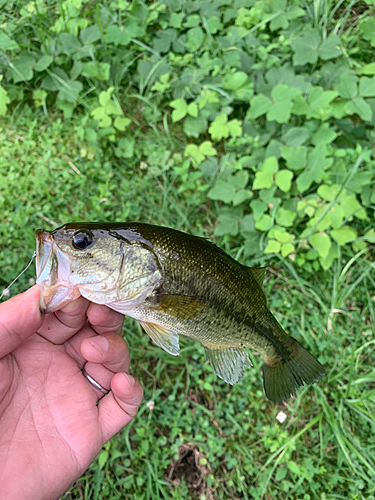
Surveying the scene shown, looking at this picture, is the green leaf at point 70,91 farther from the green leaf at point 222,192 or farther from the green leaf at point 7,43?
the green leaf at point 222,192

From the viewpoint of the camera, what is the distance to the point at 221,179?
302 cm

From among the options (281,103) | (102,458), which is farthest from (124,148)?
(102,458)

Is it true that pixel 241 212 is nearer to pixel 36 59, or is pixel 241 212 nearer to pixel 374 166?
pixel 374 166

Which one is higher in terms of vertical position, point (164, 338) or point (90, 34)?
point (90, 34)

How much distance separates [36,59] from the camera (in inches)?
124

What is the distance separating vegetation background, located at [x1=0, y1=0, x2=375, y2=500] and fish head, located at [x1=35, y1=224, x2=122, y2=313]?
1.31m

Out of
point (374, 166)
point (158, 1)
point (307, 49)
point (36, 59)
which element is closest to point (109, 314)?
point (374, 166)

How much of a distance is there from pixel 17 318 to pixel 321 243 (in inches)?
91.9

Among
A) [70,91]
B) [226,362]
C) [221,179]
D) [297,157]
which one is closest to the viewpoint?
[226,362]

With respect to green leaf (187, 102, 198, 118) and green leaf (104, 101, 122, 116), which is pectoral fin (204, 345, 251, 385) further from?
green leaf (104, 101, 122, 116)

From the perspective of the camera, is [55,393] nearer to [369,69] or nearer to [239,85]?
[239,85]

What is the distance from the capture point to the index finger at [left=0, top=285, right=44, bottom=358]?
1.52 metres

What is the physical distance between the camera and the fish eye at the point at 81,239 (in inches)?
61.2

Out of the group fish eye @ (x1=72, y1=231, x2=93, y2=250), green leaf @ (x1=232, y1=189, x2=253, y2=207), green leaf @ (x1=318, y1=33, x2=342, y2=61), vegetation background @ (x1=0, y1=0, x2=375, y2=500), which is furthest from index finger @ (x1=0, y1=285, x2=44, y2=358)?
green leaf @ (x1=318, y1=33, x2=342, y2=61)
